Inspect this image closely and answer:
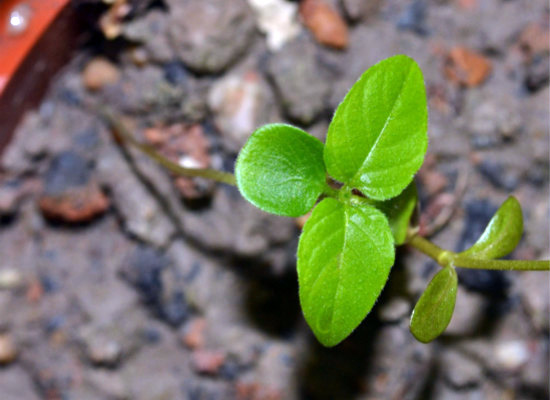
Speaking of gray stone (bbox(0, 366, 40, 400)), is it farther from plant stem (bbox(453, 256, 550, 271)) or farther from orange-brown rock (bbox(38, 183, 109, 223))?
plant stem (bbox(453, 256, 550, 271))

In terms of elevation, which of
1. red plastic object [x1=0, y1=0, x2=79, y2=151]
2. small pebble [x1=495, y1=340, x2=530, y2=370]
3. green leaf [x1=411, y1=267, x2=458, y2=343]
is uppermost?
red plastic object [x1=0, y1=0, x2=79, y2=151]

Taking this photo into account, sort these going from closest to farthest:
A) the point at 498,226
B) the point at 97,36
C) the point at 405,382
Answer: the point at 498,226 → the point at 405,382 → the point at 97,36

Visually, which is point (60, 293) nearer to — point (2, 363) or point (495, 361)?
point (2, 363)

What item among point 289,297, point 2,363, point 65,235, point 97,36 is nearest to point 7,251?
point 65,235

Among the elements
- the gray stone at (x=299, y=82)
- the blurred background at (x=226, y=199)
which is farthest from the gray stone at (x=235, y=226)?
the gray stone at (x=299, y=82)

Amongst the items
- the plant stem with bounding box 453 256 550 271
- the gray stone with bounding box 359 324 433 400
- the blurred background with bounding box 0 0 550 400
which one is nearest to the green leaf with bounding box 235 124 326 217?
the plant stem with bounding box 453 256 550 271

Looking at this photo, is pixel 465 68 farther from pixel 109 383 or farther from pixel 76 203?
pixel 109 383

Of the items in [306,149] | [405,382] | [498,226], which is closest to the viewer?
[306,149]
